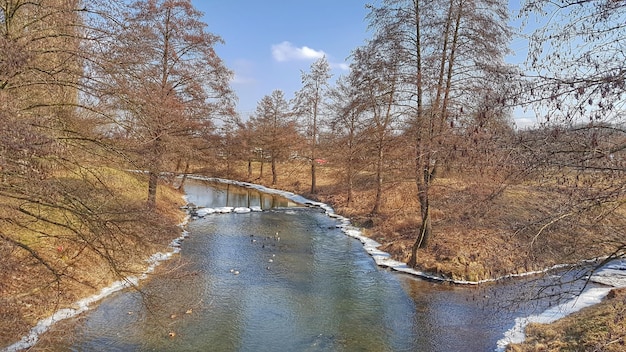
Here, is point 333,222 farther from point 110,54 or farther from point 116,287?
point 110,54

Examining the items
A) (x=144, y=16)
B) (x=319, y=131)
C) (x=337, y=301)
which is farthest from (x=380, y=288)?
(x=319, y=131)

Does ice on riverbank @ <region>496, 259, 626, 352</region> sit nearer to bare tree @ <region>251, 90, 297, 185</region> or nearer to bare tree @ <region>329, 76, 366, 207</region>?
bare tree @ <region>329, 76, 366, 207</region>

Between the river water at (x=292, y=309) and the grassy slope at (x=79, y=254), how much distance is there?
676 mm

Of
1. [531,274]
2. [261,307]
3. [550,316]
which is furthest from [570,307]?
[261,307]

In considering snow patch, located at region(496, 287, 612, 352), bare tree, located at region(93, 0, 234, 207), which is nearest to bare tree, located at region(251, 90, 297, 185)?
bare tree, located at region(93, 0, 234, 207)

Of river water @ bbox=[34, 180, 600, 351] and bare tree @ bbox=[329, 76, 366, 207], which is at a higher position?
bare tree @ bbox=[329, 76, 366, 207]

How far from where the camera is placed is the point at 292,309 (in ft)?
27.4

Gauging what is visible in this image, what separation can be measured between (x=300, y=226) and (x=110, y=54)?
44.2 ft

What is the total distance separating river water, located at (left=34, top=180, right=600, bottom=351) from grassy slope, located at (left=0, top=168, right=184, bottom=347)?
0.68 metres

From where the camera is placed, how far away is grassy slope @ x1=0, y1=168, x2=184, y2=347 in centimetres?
449

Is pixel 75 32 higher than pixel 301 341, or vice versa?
pixel 75 32

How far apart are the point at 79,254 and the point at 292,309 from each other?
475 cm

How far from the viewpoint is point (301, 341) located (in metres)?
6.96

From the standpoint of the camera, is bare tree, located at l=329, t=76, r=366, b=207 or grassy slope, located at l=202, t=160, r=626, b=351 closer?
grassy slope, located at l=202, t=160, r=626, b=351
